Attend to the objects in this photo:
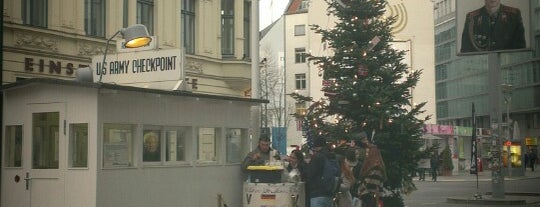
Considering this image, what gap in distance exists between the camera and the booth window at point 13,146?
483 inches

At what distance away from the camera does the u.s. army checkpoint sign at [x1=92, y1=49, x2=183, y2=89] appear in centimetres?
1348

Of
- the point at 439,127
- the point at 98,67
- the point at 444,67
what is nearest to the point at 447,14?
A: the point at 444,67

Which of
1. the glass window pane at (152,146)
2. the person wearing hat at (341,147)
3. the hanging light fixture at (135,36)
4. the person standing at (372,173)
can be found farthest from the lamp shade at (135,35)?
the person wearing hat at (341,147)

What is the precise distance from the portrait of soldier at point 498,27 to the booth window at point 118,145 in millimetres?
16566

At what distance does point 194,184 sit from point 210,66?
1733 centimetres

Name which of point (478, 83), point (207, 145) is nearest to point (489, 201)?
point (207, 145)

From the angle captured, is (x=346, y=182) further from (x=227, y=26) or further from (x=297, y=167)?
(x=227, y=26)

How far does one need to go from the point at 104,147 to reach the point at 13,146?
177 cm

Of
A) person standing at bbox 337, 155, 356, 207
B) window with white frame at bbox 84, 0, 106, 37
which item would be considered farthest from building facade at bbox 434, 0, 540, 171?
person standing at bbox 337, 155, 356, 207

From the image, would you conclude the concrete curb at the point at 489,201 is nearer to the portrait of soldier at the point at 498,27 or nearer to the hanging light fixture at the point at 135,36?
the portrait of soldier at the point at 498,27

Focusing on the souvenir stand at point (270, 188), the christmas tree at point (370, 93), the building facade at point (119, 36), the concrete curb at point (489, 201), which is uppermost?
the building facade at point (119, 36)

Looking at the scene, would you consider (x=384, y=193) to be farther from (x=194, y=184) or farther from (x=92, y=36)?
(x=92, y=36)

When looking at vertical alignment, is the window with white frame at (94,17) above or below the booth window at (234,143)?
above

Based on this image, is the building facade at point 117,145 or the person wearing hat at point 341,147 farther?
the person wearing hat at point 341,147
